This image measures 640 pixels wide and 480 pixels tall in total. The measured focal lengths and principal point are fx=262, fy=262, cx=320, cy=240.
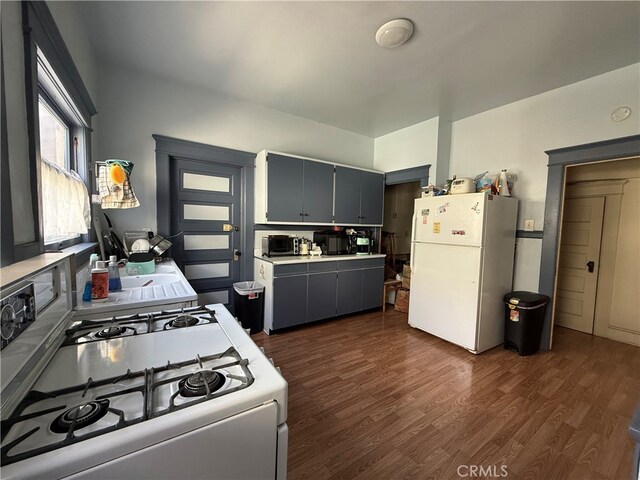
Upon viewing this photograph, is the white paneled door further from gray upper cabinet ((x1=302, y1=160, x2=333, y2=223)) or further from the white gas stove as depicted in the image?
the white gas stove

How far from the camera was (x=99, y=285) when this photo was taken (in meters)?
1.32

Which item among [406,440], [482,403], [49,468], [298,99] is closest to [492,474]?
[406,440]

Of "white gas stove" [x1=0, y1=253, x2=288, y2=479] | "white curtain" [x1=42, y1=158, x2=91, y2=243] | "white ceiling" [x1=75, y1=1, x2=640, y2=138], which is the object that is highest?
"white ceiling" [x1=75, y1=1, x2=640, y2=138]

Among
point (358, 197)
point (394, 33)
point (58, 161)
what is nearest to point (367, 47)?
point (394, 33)

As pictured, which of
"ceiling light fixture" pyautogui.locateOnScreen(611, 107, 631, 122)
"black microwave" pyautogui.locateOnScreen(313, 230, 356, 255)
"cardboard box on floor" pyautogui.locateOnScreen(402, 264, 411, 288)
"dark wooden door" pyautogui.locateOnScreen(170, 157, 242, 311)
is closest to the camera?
"ceiling light fixture" pyautogui.locateOnScreen(611, 107, 631, 122)

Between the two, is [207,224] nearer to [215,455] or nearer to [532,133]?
[215,455]

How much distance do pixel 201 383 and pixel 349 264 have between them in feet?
9.65

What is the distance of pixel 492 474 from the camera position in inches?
56.4

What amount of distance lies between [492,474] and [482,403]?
0.60 metres

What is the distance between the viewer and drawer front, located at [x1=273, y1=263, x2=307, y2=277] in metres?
3.00

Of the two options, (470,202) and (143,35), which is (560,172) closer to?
(470,202)

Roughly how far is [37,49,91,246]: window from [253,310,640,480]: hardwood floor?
1904mm

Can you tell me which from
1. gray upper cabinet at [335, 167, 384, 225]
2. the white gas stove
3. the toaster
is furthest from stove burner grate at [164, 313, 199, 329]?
the toaster

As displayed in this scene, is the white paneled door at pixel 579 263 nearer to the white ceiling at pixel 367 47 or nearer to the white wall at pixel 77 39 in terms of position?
the white ceiling at pixel 367 47
